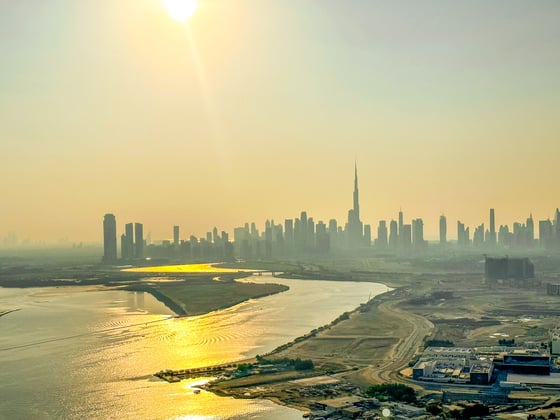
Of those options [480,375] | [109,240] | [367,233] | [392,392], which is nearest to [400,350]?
[480,375]

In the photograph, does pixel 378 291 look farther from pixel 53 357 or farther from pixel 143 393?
pixel 143 393

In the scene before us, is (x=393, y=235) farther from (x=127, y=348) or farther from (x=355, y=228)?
(x=127, y=348)

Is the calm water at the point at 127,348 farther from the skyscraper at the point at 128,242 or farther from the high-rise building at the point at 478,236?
the high-rise building at the point at 478,236

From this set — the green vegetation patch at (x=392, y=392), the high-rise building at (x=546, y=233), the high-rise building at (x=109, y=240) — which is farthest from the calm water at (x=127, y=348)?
the high-rise building at (x=546, y=233)

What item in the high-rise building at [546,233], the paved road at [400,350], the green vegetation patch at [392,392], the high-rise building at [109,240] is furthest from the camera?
the high-rise building at [546,233]

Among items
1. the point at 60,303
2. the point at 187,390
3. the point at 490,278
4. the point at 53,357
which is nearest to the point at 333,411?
the point at 187,390

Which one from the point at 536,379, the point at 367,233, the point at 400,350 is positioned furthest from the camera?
the point at 367,233

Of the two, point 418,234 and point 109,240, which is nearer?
point 109,240
